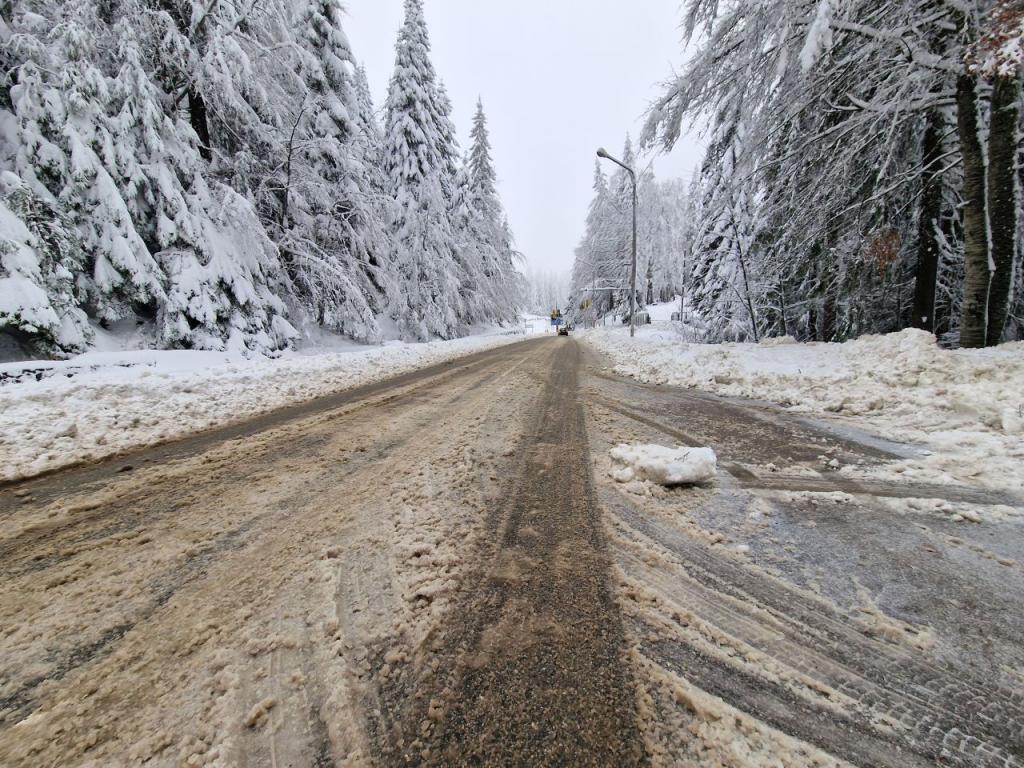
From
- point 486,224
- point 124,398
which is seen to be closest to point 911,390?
point 124,398

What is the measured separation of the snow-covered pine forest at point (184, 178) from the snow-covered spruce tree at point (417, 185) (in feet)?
6.16

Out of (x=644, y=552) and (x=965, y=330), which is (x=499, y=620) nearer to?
(x=644, y=552)

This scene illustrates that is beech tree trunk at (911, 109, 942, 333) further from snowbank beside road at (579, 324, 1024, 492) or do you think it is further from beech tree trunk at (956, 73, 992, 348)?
snowbank beside road at (579, 324, 1024, 492)

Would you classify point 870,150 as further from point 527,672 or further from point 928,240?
point 527,672

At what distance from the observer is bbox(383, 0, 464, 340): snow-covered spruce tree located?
717 inches

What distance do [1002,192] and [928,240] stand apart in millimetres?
2961

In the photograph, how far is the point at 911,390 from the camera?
3.88 metres

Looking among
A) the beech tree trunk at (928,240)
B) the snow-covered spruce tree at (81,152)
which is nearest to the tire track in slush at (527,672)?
the beech tree trunk at (928,240)

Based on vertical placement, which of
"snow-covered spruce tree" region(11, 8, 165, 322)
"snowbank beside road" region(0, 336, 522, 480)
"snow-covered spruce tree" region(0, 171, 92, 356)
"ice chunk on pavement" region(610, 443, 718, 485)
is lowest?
"ice chunk on pavement" region(610, 443, 718, 485)

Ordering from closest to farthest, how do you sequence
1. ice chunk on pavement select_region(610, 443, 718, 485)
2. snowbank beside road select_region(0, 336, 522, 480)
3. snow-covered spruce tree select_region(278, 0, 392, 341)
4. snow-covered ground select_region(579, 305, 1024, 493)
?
ice chunk on pavement select_region(610, 443, 718, 485) → snow-covered ground select_region(579, 305, 1024, 493) → snowbank beside road select_region(0, 336, 522, 480) → snow-covered spruce tree select_region(278, 0, 392, 341)

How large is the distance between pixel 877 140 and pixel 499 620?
1005 cm

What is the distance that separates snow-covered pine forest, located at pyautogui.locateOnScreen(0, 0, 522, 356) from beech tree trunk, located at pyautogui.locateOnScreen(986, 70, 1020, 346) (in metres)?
13.3

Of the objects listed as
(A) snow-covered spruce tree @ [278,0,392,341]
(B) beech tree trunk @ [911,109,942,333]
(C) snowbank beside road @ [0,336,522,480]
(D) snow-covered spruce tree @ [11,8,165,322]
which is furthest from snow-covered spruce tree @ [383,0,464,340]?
(B) beech tree trunk @ [911,109,942,333]

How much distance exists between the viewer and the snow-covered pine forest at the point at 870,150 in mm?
4984
